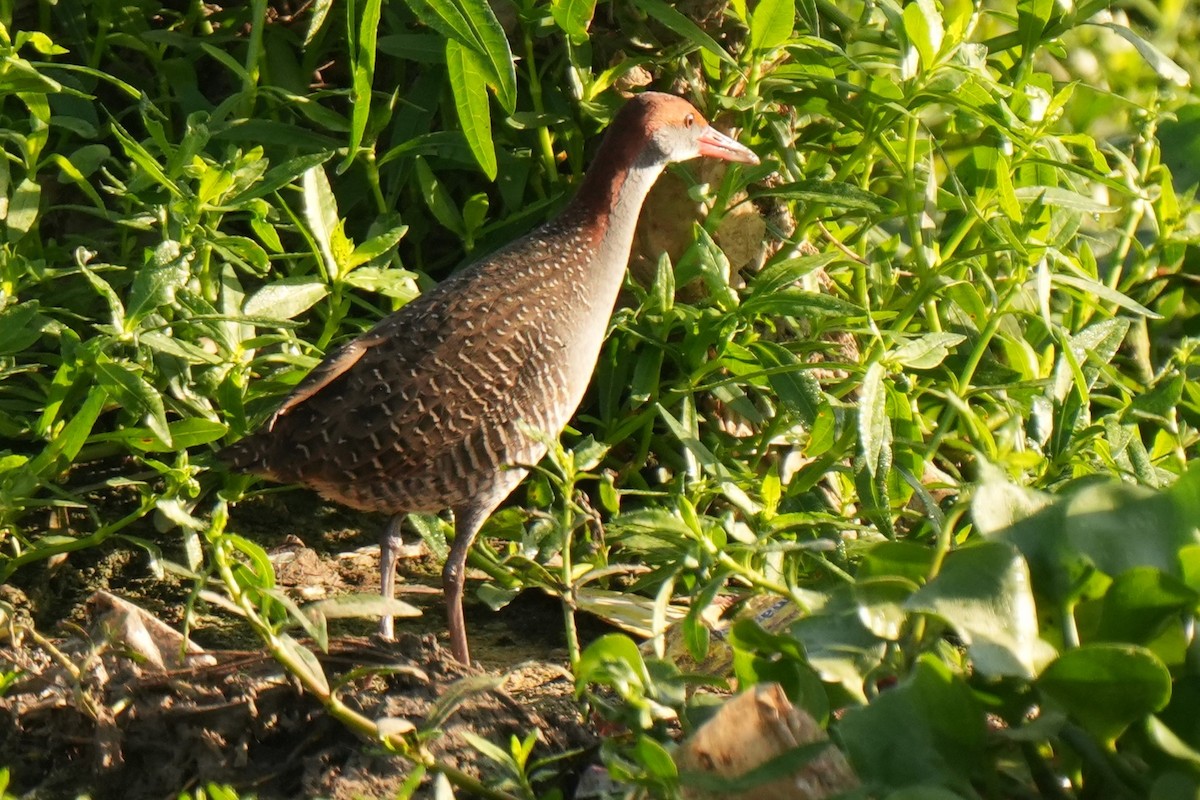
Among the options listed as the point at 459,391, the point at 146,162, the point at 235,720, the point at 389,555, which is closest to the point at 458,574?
the point at 389,555

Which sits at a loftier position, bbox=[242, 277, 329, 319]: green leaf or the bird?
bbox=[242, 277, 329, 319]: green leaf

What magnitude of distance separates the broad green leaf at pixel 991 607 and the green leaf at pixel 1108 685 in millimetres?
45

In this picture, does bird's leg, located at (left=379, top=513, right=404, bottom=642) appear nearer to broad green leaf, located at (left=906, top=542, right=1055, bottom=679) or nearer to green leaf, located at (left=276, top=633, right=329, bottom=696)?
green leaf, located at (left=276, top=633, right=329, bottom=696)

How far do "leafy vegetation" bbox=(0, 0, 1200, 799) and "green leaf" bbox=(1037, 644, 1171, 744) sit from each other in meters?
0.34

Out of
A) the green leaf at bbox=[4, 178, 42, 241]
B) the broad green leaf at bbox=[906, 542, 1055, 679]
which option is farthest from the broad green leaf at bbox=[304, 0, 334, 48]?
the broad green leaf at bbox=[906, 542, 1055, 679]

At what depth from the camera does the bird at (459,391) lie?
3.47 meters

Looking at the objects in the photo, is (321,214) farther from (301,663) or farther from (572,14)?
(301,663)

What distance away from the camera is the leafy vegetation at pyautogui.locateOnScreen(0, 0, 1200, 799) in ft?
10.8

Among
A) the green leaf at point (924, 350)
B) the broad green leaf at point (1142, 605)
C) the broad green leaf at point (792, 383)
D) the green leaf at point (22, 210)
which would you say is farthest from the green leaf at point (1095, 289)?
the green leaf at point (22, 210)

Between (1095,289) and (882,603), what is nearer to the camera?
(882,603)

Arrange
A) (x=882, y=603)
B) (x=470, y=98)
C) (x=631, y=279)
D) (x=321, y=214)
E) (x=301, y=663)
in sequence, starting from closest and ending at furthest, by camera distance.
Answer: (x=882, y=603) → (x=301, y=663) → (x=470, y=98) → (x=321, y=214) → (x=631, y=279)

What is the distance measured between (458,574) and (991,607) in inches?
67.2

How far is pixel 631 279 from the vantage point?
4168mm

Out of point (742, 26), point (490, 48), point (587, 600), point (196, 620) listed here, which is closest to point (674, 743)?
point (587, 600)
